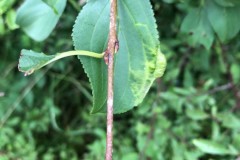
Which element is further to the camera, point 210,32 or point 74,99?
point 74,99

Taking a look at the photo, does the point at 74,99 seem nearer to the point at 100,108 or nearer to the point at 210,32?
the point at 210,32

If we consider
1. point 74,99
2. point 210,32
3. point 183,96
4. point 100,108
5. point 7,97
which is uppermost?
point 100,108

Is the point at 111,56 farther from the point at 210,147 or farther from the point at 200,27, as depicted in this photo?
the point at 210,147

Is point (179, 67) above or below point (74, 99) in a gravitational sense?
above

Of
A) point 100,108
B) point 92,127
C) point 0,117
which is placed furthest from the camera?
point 92,127

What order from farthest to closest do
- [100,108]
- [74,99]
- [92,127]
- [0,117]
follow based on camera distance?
[74,99] < [92,127] < [0,117] < [100,108]

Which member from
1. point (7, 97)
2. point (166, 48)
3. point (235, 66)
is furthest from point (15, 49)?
point (235, 66)

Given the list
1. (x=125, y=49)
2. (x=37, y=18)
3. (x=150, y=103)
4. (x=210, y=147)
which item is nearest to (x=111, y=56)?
(x=125, y=49)
